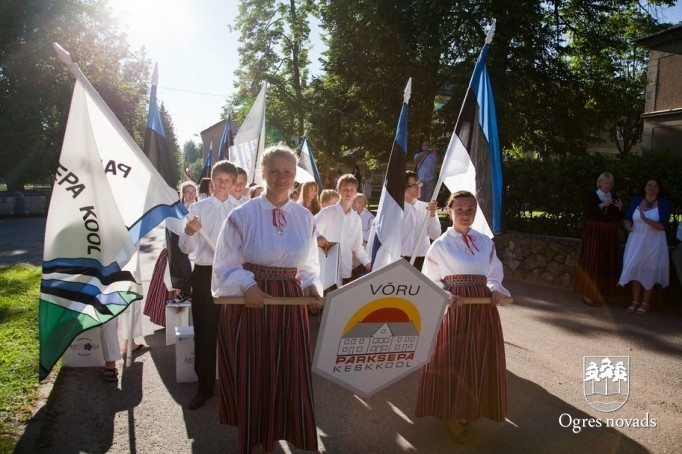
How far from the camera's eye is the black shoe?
4.53 metres

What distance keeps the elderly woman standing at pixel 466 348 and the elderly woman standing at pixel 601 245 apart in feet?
18.2

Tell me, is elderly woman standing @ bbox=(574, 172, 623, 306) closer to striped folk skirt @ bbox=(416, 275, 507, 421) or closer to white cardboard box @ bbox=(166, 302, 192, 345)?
striped folk skirt @ bbox=(416, 275, 507, 421)

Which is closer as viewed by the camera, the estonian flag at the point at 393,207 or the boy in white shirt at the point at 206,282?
the boy in white shirt at the point at 206,282

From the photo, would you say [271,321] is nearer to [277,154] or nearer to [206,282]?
[277,154]

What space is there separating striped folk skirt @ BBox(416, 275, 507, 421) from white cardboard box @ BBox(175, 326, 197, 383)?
2.39 metres

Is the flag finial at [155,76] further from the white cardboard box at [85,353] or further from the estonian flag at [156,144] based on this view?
the white cardboard box at [85,353]

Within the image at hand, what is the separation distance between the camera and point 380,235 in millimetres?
4953

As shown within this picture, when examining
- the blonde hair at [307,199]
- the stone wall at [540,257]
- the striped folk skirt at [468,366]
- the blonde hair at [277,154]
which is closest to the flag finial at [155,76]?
the blonde hair at [277,154]

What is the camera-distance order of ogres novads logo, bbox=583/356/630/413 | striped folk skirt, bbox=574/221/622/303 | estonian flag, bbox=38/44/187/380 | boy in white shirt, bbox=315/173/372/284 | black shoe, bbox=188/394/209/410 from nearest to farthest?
1. estonian flag, bbox=38/44/187/380
2. black shoe, bbox=188/394/209/410
3. ogres novads logo, bbox=583/356/630/413
4. boy in white shirt, bbox=315/173/372/284
5. striped folk skirt, bbox=574/221/622/303

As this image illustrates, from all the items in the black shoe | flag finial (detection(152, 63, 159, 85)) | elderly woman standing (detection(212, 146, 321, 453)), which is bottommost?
the black shoe

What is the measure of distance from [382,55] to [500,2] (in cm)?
497

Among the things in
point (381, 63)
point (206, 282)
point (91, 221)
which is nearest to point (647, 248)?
point (206, 282)

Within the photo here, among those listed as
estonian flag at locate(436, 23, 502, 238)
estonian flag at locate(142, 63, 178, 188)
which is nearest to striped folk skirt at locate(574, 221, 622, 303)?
estonian flag at locate(436, 23, 502, 238)

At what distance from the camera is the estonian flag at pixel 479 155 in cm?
467
